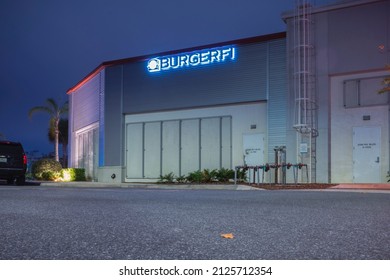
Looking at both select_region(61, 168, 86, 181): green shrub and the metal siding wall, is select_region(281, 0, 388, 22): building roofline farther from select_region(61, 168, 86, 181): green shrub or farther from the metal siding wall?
select_region(61, 168, 86, 181): green shrub

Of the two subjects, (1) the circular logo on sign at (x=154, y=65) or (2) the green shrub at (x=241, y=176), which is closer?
(2) the green shrub at (x=241, y=176)

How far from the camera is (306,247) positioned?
5184 mm

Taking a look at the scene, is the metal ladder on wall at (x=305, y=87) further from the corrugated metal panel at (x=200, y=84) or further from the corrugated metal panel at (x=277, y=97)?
the corrugated metal panel at (x=200, y=84)

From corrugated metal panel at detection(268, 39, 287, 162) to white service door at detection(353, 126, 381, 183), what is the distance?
361cm

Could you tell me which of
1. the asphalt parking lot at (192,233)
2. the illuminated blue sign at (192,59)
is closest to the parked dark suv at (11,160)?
the illuminated blue sign at (192,59)

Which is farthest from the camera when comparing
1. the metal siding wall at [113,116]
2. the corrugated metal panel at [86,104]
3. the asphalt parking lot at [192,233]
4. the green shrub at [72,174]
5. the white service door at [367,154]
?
the corrugated metal panel at [86,104]

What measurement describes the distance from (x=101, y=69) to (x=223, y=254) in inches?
1204

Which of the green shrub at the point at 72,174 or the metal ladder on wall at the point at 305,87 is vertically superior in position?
the metal ladder on wall at the point at 305,87

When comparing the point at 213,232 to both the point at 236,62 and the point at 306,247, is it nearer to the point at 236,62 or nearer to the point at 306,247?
the point at 306,247

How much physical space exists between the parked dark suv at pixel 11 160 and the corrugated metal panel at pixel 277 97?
40.6ft

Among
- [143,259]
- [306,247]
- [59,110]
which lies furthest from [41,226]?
[59,110]

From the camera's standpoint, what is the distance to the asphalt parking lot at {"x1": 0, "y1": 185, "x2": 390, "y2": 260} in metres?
4.82

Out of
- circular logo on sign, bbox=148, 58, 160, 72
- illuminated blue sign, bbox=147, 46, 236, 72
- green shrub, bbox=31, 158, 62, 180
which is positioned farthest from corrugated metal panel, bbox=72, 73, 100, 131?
illuminated blue sign, bbox=147, 46, 236, 72

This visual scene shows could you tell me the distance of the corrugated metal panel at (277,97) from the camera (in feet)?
84.6
